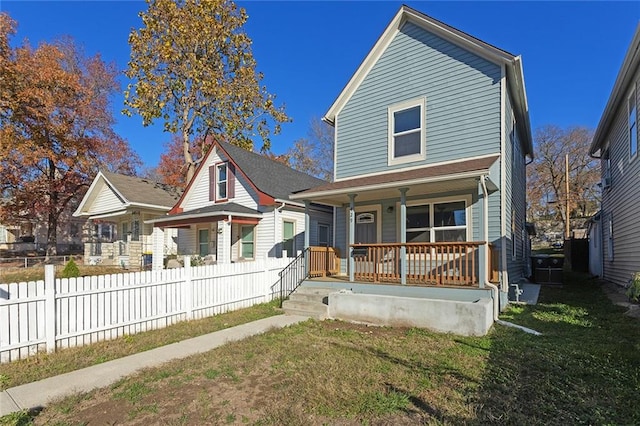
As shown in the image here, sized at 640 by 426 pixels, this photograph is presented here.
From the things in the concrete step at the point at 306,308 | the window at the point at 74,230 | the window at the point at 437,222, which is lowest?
the concrete step at the point at 306,308

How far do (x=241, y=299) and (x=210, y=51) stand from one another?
1589 cm

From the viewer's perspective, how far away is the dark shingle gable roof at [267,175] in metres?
14.2

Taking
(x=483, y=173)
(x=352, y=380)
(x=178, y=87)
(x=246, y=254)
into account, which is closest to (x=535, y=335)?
(x=483, y=173)

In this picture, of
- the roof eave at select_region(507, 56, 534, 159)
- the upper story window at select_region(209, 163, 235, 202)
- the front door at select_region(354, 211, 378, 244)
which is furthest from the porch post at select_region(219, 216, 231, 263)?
the roof eave at select_region(507, 56, 534, 159)

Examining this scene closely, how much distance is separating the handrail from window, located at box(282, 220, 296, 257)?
281 centimetres

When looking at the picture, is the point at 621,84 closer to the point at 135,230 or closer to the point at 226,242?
the point at 226,242

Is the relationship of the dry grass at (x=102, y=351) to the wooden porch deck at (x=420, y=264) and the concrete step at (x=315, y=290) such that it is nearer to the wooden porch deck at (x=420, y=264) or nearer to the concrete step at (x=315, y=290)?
the concrete step at (x=315, y=290)

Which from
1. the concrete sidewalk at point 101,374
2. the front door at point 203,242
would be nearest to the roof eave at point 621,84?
the concrete sidewalk at point 101,374

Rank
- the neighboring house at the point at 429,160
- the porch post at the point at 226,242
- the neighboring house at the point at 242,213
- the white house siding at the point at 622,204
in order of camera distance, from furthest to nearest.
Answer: the neighboring house at the point at 242,213
the porch post at the point at 226,242
the white house siding at the point at 622,204
the neighboring house at the point at 429,160

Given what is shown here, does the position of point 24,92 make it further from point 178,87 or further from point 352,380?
point 352,380

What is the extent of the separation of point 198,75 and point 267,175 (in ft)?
26.0

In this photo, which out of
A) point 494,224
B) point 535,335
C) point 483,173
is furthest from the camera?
point 494,224

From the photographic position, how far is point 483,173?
289 inches

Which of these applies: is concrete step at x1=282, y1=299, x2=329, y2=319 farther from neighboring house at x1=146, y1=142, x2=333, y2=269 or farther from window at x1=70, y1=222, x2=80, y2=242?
window at x1=70, y1=222, x2=80, y2=242
